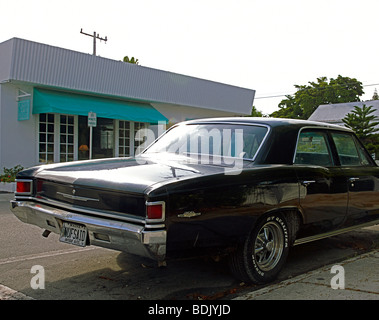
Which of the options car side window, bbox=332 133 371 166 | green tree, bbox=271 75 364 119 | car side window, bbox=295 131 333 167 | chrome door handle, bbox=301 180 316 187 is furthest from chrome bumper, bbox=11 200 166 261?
green tree, bbox=271 75 364 119

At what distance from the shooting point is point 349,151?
17.8 ft

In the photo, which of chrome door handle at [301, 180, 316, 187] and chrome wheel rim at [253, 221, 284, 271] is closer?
chrome wheel rim at [253, 221, 284, 271]

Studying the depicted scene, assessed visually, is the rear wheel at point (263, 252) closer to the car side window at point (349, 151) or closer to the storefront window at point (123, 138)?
the car side window at point (349, 151)

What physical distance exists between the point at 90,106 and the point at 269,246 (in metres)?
13.3

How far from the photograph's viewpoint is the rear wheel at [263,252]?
386 cm

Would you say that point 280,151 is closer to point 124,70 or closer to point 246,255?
point 246,255

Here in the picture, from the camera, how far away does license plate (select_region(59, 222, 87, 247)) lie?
367 cm

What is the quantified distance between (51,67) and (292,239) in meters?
13.3

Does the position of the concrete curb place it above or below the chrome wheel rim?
below

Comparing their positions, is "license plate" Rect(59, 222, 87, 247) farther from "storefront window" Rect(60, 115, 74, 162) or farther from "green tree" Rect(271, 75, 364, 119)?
"green tree" Rect(271, 75, 364, 119)

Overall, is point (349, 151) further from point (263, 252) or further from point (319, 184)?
point (263, 252)

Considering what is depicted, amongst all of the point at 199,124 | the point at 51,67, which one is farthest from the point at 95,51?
the point at 199,124

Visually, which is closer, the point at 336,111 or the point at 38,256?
the point at 38,256

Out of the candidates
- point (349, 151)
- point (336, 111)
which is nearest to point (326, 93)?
point (336, 111)
